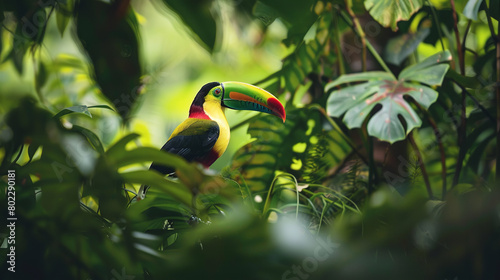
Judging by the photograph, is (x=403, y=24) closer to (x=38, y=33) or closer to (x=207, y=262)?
(x=38, y=33)

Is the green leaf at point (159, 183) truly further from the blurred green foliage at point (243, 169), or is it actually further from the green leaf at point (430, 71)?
the green leaf at point (430, 71)

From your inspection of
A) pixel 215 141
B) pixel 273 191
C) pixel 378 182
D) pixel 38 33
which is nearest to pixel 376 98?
pixel 378 182

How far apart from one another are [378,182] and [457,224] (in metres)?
0.83

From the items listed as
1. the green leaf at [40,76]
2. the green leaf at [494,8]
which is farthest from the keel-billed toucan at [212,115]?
the green leaf at [494,8]

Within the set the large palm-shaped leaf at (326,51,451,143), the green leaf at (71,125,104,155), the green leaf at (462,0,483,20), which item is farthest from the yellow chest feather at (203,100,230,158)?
the green leaf at (462,0,483,20)

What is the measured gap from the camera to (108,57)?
418 millimetres

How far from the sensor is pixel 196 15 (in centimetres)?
36

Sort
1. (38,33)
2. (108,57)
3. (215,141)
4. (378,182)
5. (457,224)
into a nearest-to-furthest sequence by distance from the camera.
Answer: (457,224) → (108,57) → (38,33) → (215,141) → (378,182)

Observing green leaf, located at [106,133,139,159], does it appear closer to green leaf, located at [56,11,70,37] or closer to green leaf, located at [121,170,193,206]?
green leaf, located at [121,170,193,206]

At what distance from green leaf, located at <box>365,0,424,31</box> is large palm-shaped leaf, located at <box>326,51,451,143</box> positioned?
124 mm

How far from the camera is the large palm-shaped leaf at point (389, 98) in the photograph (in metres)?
0.95

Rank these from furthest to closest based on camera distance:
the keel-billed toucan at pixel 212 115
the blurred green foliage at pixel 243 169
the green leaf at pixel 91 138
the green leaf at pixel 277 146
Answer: the green leaf at pixel 277 146
the keel-billed toucan at pixel 212 115
the green leaf at pixel 91 138
the blurred green foliage at pixel 243 169

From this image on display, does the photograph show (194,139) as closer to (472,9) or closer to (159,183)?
(159,183)

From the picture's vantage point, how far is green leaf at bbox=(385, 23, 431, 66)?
1214 millimetres
